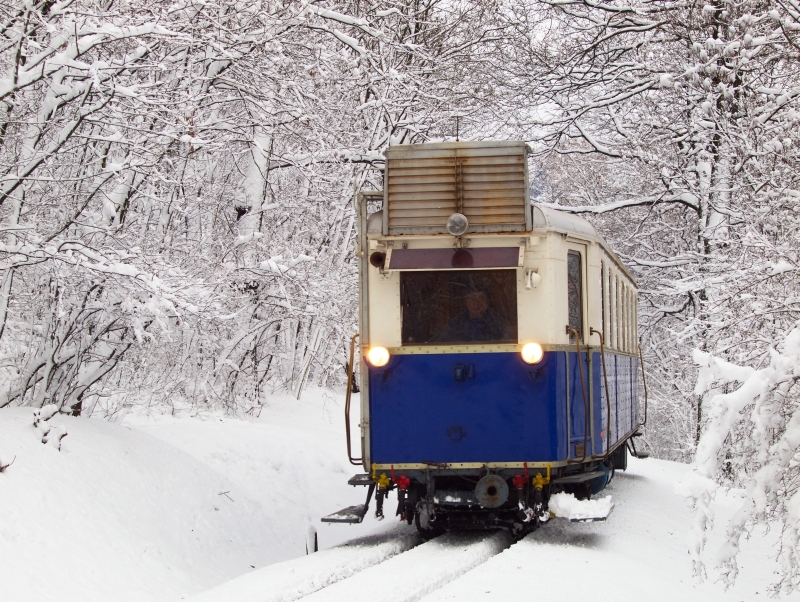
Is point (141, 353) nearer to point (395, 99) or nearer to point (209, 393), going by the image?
point (209, 393)

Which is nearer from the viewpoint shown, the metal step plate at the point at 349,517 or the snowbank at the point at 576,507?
the snowbank at the point at 576,507

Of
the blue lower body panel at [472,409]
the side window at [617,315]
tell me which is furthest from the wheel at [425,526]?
the side window at [617,315]

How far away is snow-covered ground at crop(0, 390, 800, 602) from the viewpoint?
663 centimetres

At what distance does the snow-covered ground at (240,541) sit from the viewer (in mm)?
6629

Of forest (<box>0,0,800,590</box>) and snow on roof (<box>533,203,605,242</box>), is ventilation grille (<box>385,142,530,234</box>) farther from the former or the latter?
forest (<box>0,0,800,590</box>)

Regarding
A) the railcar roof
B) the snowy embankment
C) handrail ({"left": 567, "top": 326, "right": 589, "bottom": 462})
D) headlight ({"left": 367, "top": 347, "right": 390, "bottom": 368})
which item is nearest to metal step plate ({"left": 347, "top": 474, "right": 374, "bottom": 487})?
headlight ({"left": 367, "top": 347, "right": 390, "bottom": 368})

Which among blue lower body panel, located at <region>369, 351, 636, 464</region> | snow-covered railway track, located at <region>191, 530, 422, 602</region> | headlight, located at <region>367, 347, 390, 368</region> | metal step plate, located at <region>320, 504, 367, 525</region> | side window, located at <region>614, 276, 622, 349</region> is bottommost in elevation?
snow-covered railway track, located at <region>191, 530, 422, 602</region>

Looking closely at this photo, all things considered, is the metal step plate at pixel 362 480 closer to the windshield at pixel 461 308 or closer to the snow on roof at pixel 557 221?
the windshield at pixel 461 308

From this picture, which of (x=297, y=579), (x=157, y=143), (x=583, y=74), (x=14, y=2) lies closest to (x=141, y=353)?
(x=157, y=143)

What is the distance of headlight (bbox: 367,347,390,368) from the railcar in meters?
0.01

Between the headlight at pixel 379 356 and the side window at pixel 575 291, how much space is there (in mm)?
1627

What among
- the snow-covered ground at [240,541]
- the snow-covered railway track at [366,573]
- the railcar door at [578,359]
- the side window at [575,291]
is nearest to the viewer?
the snow-covered railway track at [366,573]

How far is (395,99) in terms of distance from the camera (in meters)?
14.3

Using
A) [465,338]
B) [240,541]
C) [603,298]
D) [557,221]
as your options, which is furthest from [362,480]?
[603,298]
